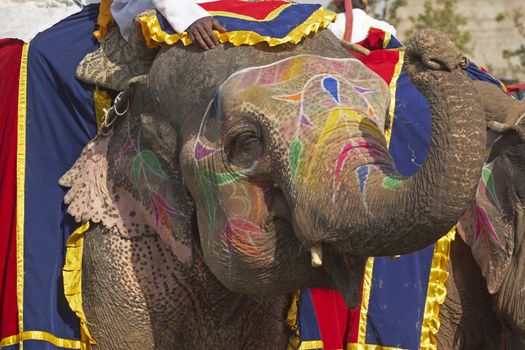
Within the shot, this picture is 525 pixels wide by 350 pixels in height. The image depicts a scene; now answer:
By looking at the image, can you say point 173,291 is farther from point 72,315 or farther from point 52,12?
point 52,12

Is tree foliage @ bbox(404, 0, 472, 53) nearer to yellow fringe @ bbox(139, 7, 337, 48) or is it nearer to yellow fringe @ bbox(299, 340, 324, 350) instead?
yellow fringe @ bbox(299, 340, 324, 350)

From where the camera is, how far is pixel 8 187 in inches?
142

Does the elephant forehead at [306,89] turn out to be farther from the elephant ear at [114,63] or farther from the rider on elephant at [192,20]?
the elephant ear at [114,63]

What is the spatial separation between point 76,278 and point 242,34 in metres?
0.84

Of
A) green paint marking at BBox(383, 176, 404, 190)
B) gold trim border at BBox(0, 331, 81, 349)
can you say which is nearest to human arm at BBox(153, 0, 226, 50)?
green paint marking at BBox(383, 176, 404, 190)

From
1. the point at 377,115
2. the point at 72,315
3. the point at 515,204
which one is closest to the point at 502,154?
the point at 515,204

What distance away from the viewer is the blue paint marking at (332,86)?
2898mm

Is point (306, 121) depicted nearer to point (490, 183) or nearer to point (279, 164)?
point (279, 164)

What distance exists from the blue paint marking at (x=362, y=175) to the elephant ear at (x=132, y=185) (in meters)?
0.68

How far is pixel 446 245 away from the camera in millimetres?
4301

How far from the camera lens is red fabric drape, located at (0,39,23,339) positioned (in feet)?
11.7

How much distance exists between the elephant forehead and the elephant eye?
0.06m

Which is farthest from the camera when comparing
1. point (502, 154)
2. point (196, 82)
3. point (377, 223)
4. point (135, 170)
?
point (502, 154)

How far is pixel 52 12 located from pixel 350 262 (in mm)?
1827
